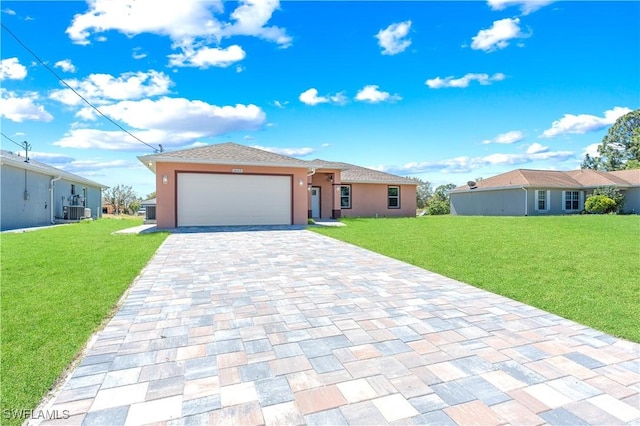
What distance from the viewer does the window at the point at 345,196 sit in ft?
67.0

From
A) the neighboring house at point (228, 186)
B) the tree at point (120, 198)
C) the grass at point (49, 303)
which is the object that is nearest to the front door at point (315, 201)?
the neighboring house at point (228, 186)

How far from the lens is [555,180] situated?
23.9 metres

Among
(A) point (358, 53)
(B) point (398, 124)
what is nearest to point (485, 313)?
(A) point (358, 53)

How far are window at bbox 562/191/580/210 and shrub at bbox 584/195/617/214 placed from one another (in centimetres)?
192

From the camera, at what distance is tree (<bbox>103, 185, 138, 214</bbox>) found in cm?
3475

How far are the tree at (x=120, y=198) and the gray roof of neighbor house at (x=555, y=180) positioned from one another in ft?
108

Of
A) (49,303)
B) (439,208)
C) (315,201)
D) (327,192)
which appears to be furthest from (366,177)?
(49,303)

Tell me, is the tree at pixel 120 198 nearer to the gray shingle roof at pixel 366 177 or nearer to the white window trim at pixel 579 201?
the gray shingle roof at pixel 366 177

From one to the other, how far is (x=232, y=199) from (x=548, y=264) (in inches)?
440

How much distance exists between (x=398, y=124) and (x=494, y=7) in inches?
375

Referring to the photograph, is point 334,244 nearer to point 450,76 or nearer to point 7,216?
point 450,76

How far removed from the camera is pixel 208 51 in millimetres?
13352

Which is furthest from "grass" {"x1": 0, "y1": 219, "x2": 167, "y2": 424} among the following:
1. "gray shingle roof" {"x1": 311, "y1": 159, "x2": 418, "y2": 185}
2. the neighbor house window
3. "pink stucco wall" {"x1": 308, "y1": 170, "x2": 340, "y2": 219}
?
the neighbor house window

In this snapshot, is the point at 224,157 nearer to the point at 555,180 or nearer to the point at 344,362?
the point at 344,362
